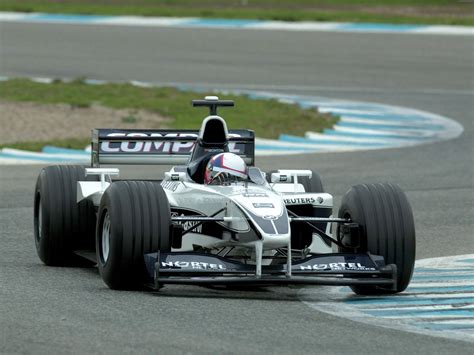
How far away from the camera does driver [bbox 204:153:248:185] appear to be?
1011cm

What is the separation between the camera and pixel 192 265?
30.2 ft

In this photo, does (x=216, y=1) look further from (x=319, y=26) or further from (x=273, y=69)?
(x=273, y=69)

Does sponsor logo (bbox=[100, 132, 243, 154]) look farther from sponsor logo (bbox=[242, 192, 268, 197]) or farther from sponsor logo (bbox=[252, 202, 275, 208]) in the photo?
sponsor logo (bbox=[252, 202, 275, 208])

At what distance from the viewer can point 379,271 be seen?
933cm

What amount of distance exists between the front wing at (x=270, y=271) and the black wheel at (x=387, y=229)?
147 mm

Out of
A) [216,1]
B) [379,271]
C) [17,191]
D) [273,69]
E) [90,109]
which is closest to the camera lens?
[379,271]

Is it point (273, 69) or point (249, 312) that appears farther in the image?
point (273, 69)

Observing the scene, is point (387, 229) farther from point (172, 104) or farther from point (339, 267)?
point (172, 104)

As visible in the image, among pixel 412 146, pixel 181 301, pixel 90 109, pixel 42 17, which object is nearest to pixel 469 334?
pixel 181 301

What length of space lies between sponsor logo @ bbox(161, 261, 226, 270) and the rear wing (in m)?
2.61

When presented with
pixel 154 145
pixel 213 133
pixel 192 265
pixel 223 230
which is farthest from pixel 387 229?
pixel 154 145

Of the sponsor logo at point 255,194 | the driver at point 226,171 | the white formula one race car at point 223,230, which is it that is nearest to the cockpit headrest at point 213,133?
the white formula one race car at point 223,230

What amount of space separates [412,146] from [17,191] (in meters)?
6.85

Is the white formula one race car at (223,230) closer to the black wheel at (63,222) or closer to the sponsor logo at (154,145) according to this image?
the black wheel at (63,222)
